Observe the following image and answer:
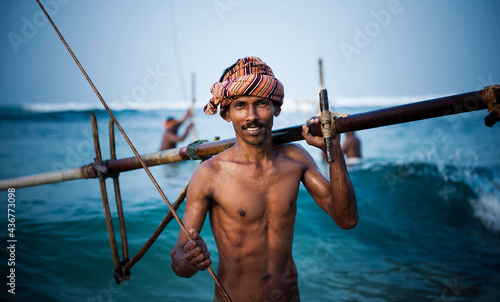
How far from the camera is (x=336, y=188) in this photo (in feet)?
6.87

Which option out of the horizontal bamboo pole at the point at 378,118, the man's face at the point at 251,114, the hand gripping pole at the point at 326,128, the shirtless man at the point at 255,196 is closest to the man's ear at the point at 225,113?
the shirtless man at the point at 255,196

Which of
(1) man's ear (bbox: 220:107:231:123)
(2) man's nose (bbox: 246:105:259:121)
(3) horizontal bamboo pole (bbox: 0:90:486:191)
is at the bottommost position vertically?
(3) horizontal bamboo pole (bbox: 0:90:486:191)

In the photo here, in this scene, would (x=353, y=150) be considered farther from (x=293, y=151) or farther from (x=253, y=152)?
(x=253, y=152)

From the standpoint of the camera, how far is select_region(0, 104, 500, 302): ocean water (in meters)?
4.73

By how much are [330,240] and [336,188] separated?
4.69m

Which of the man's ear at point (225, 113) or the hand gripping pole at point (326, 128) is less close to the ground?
the man's ear at point (225, 113)

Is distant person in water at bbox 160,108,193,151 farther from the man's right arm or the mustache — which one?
the mustache

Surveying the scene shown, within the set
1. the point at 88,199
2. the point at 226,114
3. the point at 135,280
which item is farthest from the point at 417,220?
the point at 88,199

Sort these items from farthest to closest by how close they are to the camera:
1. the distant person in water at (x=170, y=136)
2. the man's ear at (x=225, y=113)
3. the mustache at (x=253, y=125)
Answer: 1. the distant person in water at (x=170, y=136)
2. the man's ear at (x=225, y=113)
3. the mustache at (x=253, y=125)

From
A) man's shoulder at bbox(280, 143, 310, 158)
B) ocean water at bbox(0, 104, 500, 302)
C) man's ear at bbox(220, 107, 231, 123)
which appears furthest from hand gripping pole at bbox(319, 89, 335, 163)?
ocean water at bbox(0, 104, 500, 302)

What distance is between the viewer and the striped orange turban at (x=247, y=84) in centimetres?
203

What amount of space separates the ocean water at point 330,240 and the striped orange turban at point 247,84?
10.9 feet

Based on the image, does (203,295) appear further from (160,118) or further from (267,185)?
(160,118)

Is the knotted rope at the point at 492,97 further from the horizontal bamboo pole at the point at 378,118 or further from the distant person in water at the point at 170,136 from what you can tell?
the distant person in water at the point at 170,136
